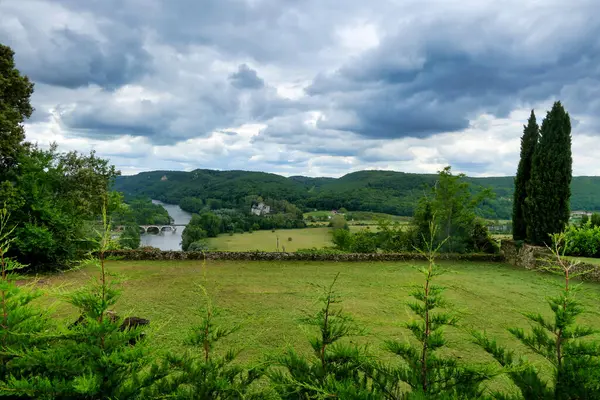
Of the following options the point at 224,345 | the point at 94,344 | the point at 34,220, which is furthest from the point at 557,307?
the point at 34,220

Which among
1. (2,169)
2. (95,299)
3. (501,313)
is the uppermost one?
(2,169)

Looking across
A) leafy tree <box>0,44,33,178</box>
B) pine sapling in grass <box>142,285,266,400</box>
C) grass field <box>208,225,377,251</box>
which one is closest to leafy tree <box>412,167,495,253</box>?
grass field <box>208,225,377,251</box>

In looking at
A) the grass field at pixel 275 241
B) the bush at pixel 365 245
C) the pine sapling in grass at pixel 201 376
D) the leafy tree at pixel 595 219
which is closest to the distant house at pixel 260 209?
the grass field at pixel 275 241

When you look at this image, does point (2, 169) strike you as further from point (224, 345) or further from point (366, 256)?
point (366, 256)

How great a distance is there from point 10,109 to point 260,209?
47581mm

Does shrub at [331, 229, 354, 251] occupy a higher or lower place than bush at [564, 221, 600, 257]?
lower

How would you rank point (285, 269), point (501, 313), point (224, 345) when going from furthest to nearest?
point (285, 269)
point (501, 313)
point (224, 345)

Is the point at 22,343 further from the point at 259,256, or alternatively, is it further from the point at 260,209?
the point at 260,209

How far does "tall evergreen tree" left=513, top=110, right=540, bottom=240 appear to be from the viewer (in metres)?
13.7

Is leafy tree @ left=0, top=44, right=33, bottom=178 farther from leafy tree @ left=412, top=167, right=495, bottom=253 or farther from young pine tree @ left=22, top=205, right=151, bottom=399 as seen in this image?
leafy tree @ left=412, top=167, right=495, bottom=253

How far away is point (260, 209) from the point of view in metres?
58.1

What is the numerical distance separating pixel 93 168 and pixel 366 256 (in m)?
10.5

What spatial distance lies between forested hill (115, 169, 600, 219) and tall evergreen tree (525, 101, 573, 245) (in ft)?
14.3

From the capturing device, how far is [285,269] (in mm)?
11148
